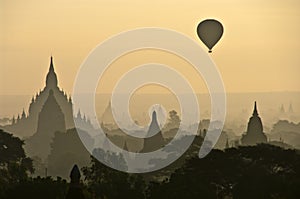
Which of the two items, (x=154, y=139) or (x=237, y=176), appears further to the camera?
(x=154, y=139)

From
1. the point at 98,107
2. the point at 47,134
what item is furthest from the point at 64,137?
the point at 98,107

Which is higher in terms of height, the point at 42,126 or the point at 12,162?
the point at 42,126

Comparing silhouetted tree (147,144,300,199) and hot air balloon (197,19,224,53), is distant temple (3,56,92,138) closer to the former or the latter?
silhouetted tree (147,144,300,199)

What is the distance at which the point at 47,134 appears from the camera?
8.41 metres

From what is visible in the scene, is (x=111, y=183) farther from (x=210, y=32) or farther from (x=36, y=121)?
(x=36, y=121)

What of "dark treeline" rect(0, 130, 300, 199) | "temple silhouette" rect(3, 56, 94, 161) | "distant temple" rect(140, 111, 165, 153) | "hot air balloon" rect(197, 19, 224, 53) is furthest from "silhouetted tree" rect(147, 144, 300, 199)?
"temple silhouette" rect(3, 56, 94, 161)

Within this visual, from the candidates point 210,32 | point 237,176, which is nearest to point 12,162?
point 237,176

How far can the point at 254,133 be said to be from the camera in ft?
24.1

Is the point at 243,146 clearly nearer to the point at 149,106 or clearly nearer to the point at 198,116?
the point at 198,116

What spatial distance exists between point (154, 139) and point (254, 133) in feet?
5.05

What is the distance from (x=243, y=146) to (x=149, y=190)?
159 cm

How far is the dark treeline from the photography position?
6.43m

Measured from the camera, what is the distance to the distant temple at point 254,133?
7.34m

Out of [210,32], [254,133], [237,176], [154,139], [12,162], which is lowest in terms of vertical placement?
[237,176]
